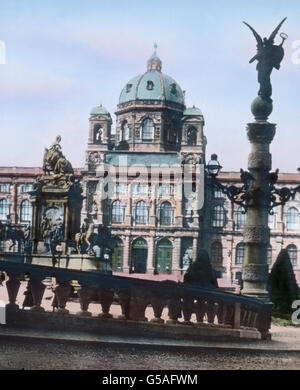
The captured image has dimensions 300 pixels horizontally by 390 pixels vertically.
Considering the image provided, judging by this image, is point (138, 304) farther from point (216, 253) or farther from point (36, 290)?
point (216, 253)

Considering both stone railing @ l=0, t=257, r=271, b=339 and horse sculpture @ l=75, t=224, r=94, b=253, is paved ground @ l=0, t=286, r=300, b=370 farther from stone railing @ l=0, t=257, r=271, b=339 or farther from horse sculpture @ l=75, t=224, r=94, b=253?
horse sculpture @ l=75, t=224, r=94, b=253

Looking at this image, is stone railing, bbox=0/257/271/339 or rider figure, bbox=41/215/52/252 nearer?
stone railing, bbox=0/257/271/339

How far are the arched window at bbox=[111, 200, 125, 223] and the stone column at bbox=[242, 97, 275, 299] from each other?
34570 millimetres

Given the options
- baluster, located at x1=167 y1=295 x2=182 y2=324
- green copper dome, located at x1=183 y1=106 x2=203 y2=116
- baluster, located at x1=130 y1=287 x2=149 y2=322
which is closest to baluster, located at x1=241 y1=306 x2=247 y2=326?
baluster, located at x1=167 y1=295 x2=182 y2=324

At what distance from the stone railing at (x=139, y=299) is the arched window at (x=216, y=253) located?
30.5 m

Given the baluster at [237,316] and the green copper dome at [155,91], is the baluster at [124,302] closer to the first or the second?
the baluster at [237,316]

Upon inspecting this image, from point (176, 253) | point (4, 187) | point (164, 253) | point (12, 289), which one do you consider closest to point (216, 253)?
point (176, 253)

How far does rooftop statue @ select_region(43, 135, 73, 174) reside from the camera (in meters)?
31.3

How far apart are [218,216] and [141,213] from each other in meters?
4.76

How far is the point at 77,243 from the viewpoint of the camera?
30.2 meters

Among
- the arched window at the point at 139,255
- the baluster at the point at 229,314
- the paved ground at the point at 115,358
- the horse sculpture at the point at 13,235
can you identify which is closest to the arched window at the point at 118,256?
the arched window at the point at 139,255

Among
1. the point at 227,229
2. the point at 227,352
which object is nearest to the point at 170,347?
the point at 227,352

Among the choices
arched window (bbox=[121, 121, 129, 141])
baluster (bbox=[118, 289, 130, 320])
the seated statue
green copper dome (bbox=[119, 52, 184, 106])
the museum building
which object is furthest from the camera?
arched window (bbox=[121, 121, 129, 141])

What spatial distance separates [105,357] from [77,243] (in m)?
19.6
